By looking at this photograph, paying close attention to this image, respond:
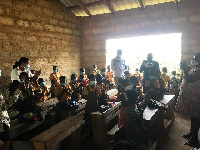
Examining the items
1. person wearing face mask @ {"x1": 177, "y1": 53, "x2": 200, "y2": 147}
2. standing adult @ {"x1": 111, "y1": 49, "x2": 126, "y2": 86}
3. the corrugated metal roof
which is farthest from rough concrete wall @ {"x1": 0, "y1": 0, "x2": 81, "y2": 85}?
person wearing face mask @ {"x1": 177, "y1": 53, "x2": 200, "y2": 147}

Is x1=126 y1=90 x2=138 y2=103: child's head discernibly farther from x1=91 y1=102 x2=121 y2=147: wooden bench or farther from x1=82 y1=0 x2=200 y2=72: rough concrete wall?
x1=82 y1=0 x2=200 y2=72: rough concrete wall

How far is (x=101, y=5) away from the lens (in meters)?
9.25

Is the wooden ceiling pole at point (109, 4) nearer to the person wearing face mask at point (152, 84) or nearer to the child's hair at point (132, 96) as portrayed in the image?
the person wearing face mask at point (152, 84)

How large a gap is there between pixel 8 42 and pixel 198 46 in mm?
7499

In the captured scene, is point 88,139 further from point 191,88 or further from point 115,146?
point 191,88

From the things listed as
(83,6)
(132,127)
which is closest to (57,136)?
(132,127)

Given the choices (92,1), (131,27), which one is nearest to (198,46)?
(131,27)

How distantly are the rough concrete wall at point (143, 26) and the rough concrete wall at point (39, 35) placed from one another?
760 mm

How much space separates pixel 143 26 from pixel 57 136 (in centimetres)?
748

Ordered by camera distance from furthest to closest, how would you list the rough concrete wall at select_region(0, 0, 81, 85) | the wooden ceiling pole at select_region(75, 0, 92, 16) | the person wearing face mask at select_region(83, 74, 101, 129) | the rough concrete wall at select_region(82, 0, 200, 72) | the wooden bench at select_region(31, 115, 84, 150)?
the wooden ceiling pole at select_region(75, 0, 92, 16), the rough concrete wall at select_region(82, 0, 200, 72), the rough concrete wall at select_region(0, 0, 81, 85), the person wearing face mask at select_region(83, 74, 101, 129), the wooden bench at select_region(31, 115, 84, 150)

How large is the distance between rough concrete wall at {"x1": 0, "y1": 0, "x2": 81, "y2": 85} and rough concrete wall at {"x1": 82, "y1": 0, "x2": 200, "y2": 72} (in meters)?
0.76

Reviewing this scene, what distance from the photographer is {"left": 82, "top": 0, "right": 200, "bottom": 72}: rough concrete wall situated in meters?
8.28

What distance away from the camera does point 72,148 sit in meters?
4.09

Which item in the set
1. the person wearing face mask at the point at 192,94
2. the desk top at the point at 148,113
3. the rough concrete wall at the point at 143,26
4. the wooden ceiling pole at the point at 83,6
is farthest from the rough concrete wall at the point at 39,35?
the person wearing face mask at the point at 192,94
